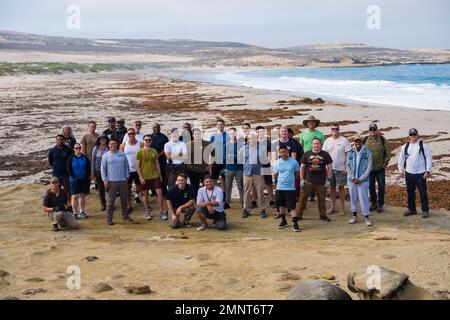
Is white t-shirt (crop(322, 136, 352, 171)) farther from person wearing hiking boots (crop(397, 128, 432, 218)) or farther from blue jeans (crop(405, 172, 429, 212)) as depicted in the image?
blue jeans (crop(405, 172, 429, 212))

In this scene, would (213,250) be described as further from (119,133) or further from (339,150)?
(119,133)

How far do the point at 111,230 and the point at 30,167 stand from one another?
718 centimetres

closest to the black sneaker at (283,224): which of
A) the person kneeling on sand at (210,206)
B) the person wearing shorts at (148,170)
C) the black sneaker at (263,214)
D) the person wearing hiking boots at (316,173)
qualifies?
the person wearing hiking boots at (316,173)

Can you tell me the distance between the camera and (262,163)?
10.8 meters

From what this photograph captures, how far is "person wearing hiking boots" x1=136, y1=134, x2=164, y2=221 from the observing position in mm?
10500

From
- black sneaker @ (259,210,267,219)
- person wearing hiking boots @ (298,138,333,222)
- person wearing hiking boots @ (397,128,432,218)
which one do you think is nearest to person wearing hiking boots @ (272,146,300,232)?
person wearing hiking boots @ (298,138,333,222)

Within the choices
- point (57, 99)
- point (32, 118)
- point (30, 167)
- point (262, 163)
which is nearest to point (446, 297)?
point (262, 163)

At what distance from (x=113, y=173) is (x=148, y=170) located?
0.77 metres

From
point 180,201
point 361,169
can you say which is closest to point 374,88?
point 361,169

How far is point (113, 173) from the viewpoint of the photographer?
1015cm

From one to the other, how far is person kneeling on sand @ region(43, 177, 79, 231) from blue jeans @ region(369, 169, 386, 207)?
628 centimetres

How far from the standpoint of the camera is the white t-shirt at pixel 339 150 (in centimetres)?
1051

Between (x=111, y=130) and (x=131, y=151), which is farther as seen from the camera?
(x=111, y=130)

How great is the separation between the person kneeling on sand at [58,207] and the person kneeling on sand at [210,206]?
2.50m
